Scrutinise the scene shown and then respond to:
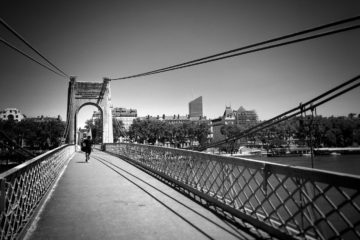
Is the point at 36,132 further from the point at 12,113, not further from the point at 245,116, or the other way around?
the point at 245,116

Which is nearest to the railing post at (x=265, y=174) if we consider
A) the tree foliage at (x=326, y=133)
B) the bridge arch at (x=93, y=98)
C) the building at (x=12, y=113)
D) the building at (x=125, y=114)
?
the bridge arch at (x=93, y=98)

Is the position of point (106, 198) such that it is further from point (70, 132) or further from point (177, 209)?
point (70, 132)

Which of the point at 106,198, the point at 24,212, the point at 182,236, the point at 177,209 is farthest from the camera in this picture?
the point at 106,198

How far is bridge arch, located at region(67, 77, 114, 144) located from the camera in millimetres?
28000

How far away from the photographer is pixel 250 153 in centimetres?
9644

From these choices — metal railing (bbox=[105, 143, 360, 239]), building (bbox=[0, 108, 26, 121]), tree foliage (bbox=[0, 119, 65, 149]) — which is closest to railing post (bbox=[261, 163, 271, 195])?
metal railing (bbox=[105, 143, 360, 239])

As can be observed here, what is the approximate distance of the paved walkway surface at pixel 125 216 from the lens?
14.3ft

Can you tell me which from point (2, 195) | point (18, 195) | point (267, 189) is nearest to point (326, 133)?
point (267, 189)

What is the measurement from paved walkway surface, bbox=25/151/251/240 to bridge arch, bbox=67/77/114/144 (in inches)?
833

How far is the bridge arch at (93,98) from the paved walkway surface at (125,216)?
69.4ft

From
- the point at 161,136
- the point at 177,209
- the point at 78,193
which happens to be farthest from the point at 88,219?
the point at 161,136

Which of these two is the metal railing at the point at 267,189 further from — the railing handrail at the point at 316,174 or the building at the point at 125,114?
the building at the point at 125,114

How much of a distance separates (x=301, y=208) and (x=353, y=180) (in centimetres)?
109

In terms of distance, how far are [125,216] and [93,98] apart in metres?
26.2
